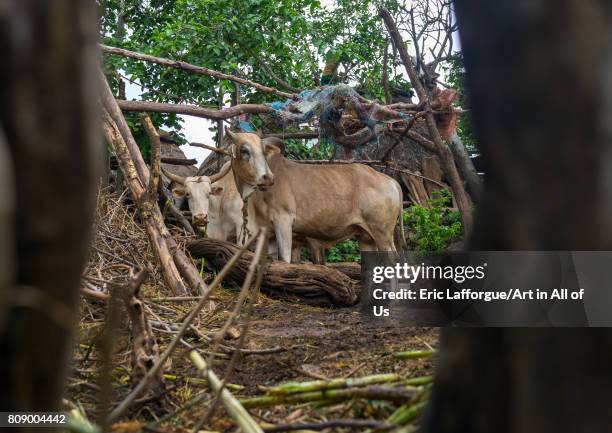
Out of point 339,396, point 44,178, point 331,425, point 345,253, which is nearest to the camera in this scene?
point 44,178

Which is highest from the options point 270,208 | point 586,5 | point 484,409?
point 270,208

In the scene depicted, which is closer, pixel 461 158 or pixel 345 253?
pixel 461 158

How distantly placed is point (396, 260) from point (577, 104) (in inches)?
380

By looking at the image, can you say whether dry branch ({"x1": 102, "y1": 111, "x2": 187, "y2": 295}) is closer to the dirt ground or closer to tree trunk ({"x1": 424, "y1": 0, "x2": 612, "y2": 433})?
the dirt ground

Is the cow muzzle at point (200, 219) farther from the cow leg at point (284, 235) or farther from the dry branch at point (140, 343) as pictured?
the dry branch at point (140, 343)

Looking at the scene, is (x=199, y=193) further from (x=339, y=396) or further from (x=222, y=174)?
(x=339, y=396)

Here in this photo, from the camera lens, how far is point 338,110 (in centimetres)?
908

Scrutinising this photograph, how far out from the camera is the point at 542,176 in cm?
124

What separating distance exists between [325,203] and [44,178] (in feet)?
34.0

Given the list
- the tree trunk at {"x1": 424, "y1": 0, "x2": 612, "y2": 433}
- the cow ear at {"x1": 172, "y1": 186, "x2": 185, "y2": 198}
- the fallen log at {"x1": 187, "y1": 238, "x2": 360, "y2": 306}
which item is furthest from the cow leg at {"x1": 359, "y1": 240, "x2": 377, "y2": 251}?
the tree trunk at {"x1": 424, "y1": 0, "x2": 612, "y2": 433}

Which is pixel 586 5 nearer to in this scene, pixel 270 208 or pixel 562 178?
pixel 562 178

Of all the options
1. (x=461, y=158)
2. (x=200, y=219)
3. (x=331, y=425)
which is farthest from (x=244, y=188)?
(x=331, y=425)

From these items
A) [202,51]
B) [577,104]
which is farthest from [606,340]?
[202,51]

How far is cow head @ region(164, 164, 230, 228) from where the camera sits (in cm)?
1101
